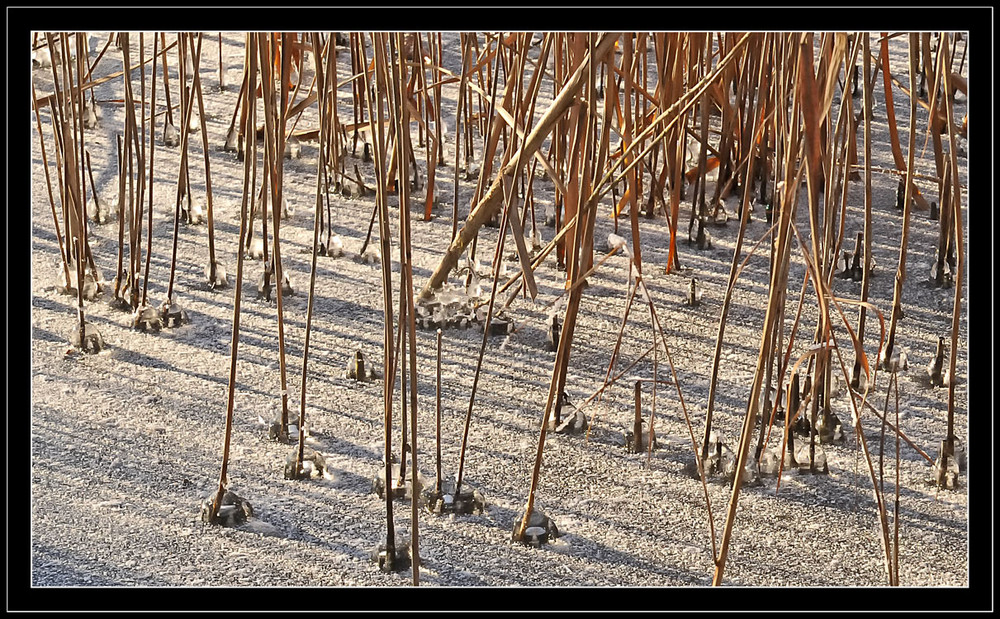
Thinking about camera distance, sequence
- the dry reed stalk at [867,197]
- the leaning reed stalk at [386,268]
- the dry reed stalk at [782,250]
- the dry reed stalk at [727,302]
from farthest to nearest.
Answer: the dry reed stalk at [867,197] < the dry reed stalk at [727,302] < the leaning reed stalk at [386,268] < the dry reed stalk at [782,250]

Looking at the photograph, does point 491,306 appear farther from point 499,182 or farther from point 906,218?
point 906,218

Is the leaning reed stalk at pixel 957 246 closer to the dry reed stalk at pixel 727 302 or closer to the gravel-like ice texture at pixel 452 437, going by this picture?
the gravel-like ice texture at pixel 452 437

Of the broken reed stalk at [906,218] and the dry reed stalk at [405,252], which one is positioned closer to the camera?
the dry reed stalk at [405,252]

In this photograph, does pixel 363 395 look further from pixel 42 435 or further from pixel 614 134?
pixel 614 134

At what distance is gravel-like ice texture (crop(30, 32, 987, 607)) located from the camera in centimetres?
108

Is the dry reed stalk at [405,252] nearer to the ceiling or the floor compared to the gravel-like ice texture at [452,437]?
nearer to the ceiling

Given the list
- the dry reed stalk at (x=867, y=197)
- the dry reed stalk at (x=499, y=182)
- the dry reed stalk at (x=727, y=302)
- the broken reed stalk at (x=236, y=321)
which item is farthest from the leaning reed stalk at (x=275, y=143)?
the dry reed stalk at (x=867, y=197)

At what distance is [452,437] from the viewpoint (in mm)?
1285

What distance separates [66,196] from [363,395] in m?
0.47

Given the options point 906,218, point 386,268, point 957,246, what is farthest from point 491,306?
point 906,218

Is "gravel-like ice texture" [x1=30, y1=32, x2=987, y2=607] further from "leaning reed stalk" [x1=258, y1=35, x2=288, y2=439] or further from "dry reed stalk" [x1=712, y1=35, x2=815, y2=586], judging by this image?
"dry reed stalk" [x1=712, y1=35, x2=815, y2=586]

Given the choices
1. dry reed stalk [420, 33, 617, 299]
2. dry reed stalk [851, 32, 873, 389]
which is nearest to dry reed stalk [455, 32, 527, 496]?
dry reed stalk [420, 33, 617, 299]

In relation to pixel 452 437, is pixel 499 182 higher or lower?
higher

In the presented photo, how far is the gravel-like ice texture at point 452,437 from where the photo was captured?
1.08 meters
